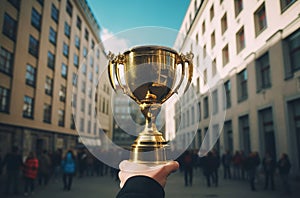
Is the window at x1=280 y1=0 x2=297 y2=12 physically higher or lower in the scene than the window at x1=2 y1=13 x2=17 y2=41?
lower

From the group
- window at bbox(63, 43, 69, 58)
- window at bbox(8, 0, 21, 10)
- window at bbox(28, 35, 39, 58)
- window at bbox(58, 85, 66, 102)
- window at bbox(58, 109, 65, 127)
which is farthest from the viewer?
window at bbox(63, 43, 69, 58)

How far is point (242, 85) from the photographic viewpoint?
55.7 ft

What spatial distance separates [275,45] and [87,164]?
12.6 m

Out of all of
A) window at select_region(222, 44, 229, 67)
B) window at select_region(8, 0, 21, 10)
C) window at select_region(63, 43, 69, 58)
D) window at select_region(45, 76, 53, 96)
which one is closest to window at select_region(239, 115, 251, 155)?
window at select_region(222, 44, 229, 67)

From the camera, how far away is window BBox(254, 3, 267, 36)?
1401 cm

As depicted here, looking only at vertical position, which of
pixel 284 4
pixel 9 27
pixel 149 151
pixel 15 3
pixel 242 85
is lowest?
pixel 149 151

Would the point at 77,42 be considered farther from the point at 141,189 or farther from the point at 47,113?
the point at 141,189

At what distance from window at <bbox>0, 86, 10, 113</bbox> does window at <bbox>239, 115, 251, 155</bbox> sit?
1628 centimetres

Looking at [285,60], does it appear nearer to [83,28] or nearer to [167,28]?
[167,28]

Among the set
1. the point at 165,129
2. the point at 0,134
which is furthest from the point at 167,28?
the point at 0,134

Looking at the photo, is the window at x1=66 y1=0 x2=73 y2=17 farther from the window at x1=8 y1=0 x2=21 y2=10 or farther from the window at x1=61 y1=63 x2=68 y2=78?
the window at x1=8 y1=0 x2=21 y2=10

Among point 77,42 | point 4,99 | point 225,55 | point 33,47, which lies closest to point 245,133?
point 225,55

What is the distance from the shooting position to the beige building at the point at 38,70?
663 inches

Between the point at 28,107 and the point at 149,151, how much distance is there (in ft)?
68.4
